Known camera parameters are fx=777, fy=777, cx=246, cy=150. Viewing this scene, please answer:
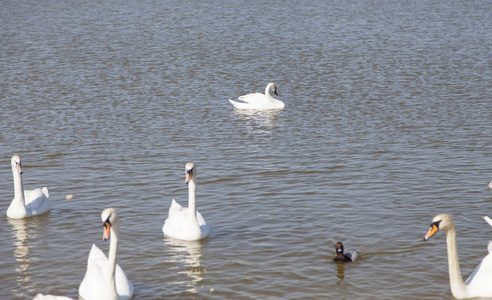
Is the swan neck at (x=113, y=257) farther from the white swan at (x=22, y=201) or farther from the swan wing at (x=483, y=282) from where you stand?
the swan wing at (x=483, y=282)

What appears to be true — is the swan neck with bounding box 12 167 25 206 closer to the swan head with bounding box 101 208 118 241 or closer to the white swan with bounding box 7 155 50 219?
the white swan with bounding box 7 155 50 219

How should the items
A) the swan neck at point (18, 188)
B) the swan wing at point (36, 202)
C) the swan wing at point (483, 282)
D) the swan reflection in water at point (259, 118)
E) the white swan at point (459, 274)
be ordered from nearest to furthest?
the white swan at point (459, 274) → the swan wing at point (483, 282) → the swan neck at point (18, 188) → the swan wing at point (36, 202) → the swan reflection in water at point (259, 118)

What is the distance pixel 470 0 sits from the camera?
134 feet

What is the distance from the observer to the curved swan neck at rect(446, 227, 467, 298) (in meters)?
8.68

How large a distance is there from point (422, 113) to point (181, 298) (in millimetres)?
10914

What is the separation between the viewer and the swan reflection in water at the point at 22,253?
31.6 ft

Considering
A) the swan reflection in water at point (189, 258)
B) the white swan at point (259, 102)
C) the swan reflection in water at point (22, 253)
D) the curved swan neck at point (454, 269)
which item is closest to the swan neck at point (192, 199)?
the swan reflection in water at point (189, 258)

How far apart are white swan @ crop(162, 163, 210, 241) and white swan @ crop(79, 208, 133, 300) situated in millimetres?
1804

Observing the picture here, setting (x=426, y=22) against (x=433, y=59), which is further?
(x=426, y=22)

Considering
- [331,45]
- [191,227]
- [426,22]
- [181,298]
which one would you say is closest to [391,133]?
[191,227]

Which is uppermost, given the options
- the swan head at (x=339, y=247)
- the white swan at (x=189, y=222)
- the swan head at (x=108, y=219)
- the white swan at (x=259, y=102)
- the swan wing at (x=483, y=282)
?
Result: the white swan at (x=259, y=102)

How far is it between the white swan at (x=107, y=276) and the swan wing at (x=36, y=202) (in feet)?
10.6

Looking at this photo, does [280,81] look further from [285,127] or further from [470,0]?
[470,0]

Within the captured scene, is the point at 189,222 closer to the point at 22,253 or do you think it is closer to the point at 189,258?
the point at 189,258
